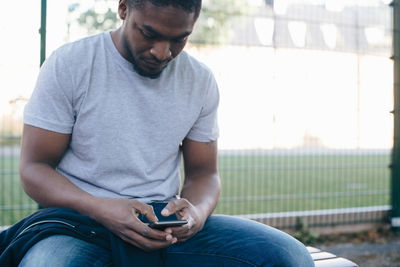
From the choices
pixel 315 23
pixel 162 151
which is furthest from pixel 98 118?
pixel 315 23

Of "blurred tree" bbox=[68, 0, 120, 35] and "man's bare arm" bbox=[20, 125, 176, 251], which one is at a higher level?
"blurred tree" bbox=[68, 0, 120, 35]

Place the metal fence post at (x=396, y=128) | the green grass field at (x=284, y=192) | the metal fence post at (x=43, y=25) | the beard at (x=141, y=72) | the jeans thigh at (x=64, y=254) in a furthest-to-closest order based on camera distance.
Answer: the green grass field at (x=284, y=192)
the metal fence post at (x=396, y=128)
the metal fence post at (x=43, y=25)
the beard at (x=141, y=72)
the jeans thigh at (x=64, y=254)

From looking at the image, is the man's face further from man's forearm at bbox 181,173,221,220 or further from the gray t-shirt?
man's forearm at bbox 181,173,221,220

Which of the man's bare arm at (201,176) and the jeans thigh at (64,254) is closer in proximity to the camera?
the jeans thigh at (64,254)

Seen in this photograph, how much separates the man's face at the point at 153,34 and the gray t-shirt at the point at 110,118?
0.07 metres

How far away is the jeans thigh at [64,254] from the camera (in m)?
1.38

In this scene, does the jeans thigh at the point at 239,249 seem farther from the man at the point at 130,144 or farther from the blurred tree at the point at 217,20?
the blurred tree at the point at 217,20

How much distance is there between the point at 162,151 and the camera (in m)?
1.88

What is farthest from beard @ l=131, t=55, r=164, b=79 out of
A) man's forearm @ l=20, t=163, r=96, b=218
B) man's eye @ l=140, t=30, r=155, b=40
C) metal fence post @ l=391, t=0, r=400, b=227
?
metal fence post @ l=391, t=0, r=400, b=227

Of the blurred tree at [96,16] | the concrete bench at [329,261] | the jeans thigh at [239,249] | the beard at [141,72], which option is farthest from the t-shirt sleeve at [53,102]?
the blurred tree at [96,16]

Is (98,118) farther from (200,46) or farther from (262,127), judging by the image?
(262,127)

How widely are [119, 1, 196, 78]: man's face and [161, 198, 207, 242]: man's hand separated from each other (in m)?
0.55

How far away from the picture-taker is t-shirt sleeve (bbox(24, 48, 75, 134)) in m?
1.68

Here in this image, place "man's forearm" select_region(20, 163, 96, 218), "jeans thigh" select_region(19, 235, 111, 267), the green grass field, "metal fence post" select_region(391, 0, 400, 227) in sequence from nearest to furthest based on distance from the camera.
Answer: "jeans thigh" select_region(19, 235, 111, 267)
"man's forearm" select_region(20, 163, 96, 218)
"metal fence post" select_region(391, 0, 400, 227)
the green grass field
